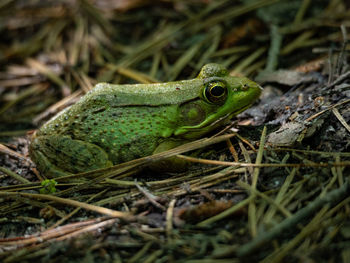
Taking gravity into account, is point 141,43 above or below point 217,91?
above

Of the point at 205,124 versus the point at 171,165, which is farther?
the point at 205,124

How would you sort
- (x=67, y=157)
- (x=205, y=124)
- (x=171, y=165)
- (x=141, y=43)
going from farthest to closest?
(x=141, y=43) → (x=205, y=124) → (x=67, y=157) → (x=171, y=165)

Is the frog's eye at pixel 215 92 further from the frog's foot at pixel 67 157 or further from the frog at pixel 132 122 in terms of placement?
the frog's foot at pixel 67 157

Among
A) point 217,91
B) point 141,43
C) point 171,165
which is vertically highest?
point 141,43

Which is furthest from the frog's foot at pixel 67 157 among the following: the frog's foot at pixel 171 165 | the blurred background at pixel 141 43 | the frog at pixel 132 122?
the blurred background at pixel 141 43

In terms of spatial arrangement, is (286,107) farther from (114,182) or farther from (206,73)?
(114,182)

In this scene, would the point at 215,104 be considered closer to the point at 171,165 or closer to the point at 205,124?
the point at 205,124

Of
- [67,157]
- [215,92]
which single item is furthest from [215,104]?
[67,157]
